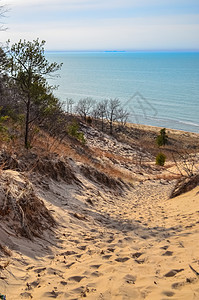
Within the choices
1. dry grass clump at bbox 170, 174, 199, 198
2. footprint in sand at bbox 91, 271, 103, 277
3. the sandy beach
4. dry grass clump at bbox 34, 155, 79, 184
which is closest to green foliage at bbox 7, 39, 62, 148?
dry grass clump at bbox 34, 155, 79, 184

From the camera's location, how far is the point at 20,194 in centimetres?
631

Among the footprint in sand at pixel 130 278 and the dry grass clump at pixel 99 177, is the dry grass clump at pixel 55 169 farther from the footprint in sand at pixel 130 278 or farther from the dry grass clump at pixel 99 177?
the footprint in sand at pixel 130 278

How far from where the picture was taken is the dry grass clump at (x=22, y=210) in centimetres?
574

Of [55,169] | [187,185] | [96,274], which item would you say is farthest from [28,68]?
[96,274]

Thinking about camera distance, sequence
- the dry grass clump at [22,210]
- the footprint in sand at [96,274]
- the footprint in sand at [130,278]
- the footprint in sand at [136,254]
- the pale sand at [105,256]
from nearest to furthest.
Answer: the pale sand at [105,256], the footprint in sand at [130,278], the footprint in sand at [96,274], the footprint in sand at [136,254], the dry grass clump at [22,210]

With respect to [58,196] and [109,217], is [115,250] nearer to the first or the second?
[109,217]

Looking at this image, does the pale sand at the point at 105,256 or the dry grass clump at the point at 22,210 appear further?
the dry grass clump at the point at 22,210

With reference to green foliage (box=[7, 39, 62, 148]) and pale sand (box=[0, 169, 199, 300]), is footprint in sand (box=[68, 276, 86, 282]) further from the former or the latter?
green foliage (box=[7, 39, 62, 148])

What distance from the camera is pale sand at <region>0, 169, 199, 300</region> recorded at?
407cm

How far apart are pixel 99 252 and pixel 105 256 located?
0.79ft

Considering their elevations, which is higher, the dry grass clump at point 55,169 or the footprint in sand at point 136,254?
the dry grass clump at point 55,169

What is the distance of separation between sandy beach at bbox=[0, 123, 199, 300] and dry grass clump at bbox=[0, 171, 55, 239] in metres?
0.08

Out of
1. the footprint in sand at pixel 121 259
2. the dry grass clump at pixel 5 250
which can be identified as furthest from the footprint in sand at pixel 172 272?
the dry grass clump at pixel 5 250

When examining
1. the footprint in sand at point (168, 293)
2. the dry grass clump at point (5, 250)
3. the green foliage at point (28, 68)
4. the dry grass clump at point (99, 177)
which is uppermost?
the green foliage at point (28, 68)
